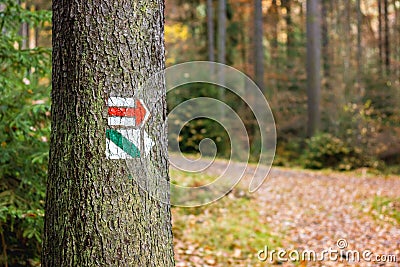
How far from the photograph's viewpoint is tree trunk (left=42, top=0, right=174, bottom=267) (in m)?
2.84

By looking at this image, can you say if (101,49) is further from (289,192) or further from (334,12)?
(334,12)

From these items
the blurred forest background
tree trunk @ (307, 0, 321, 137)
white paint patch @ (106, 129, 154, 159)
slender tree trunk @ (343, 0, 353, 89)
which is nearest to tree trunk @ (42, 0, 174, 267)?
white paint patch @ (106, 129, 154, 159)

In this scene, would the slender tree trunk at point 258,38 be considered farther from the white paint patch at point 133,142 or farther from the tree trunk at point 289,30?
the white paint patch at point 133,142

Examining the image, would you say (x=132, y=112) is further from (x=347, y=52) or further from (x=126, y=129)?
(x=347, y=52)

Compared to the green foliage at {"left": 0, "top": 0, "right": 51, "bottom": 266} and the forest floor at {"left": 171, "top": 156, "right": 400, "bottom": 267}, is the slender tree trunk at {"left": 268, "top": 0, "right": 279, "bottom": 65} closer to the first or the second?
the forest floor at {"left": 171, "top": 156, "right": 400, "bottom": 267}

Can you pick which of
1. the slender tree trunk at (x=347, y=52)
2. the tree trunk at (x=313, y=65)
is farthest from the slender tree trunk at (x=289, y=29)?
the tree trunk at (x=313, y=65)

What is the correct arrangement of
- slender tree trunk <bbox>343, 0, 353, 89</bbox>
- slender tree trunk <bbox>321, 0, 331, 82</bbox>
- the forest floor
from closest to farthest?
the forest floor
slender tree trunk <bbox>343, 0, 353, 89</bbox>
slender tree trunk <bbox>321, 0, 331, 82</bbox>

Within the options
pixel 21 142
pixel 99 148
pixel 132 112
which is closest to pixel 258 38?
pixel 21 142

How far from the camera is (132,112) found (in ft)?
9.68

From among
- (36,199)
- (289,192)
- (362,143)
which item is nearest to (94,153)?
(36,199)

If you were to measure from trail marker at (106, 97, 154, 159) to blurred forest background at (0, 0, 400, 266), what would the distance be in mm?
1679

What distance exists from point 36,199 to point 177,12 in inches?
747

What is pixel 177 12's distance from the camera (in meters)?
22.5

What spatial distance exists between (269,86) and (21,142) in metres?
18.1
